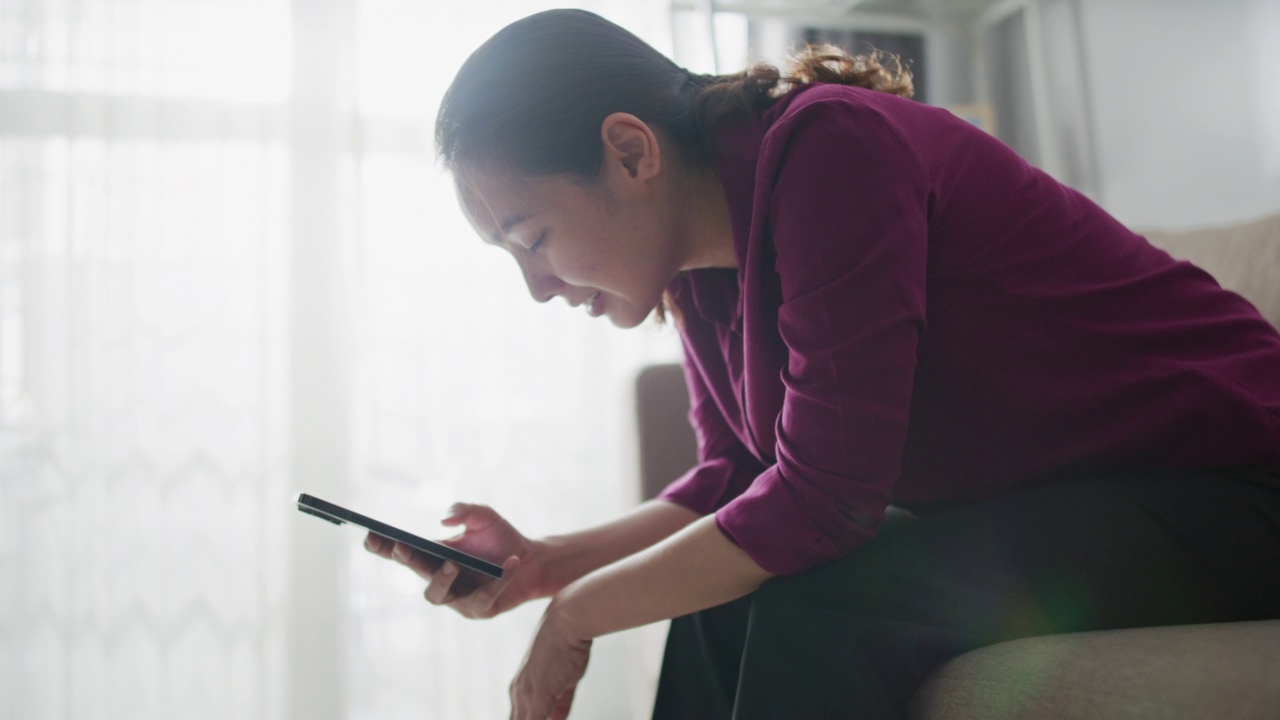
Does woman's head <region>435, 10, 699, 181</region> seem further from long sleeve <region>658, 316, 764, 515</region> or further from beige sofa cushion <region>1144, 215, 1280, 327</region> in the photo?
beige sofa cushion <region>1144, 215, 1280, 327</region>

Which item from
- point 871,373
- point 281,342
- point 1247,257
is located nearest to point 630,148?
point 871,373

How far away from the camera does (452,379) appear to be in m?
1.83

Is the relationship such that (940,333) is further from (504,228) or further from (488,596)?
(488,596)

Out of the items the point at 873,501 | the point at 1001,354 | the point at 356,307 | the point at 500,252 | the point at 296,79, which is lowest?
the point at 873,501

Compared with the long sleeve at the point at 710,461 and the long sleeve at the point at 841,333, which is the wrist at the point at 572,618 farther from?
the long sleeve at the point at 710,461

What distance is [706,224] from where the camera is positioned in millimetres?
829

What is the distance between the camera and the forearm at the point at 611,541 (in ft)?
3.10

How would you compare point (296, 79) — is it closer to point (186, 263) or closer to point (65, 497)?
point (186, 263)

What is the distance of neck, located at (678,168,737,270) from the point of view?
809mm

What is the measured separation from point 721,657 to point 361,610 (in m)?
1.26

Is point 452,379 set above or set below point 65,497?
above

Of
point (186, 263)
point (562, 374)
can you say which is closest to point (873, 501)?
point (562, 374)

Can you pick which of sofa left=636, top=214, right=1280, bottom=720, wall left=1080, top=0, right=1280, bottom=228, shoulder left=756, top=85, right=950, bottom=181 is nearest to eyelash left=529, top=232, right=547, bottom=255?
shoulder left=756, top=85, right=950, bottom=181

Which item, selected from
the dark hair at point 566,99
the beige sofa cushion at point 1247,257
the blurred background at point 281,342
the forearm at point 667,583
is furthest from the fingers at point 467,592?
the beige sofa cushion at point 1247,257
